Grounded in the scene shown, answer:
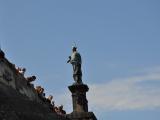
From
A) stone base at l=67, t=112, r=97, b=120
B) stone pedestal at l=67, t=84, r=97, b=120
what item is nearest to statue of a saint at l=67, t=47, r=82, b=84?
stone pedestal at l=67, t=84, r=97, b=120

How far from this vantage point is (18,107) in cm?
1550

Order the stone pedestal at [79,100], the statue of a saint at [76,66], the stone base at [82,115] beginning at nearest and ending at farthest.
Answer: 1. the stone base at [82,115]
2. the stone pedestal at [79,100]
3. the statue of a saint at [76,66]

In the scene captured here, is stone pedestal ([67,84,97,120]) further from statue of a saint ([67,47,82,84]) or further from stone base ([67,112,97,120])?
statue of a saint ([67,47,82,84])

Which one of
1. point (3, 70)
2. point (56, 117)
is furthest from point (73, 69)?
point (56, 117)

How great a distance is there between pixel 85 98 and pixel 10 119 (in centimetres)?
754

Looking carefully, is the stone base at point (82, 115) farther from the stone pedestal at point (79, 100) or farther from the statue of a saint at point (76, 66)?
the statue of a saint at point (76, 66)

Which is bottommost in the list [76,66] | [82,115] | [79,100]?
[82,115]

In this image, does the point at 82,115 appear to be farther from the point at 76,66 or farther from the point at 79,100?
the point at 76,66

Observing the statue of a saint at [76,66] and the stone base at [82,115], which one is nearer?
the stone base at [82,115]

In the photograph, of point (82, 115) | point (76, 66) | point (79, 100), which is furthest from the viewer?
point (76, 66)

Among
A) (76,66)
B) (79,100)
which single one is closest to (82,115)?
(79,100)

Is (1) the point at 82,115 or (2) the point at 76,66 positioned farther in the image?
(2) the point at 76,66

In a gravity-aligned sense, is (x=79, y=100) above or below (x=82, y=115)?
above

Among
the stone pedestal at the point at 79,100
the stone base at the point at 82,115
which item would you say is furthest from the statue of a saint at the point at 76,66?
the stone base at the point at 82,115
